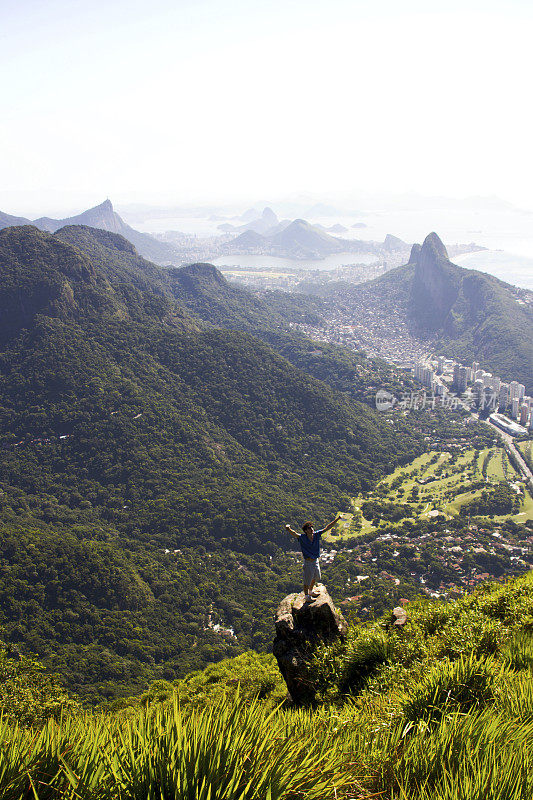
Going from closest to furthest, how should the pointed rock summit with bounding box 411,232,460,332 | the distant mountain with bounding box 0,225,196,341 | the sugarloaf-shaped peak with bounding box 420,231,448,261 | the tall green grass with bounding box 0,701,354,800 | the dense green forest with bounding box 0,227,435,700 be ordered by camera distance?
the tall green grass with bounding box 0,701,354,800, the dense green forest with bounding box 0,227,435,700, the distant mountain with bounding box 0,225,196,341, the pointed rock summit with bounding box 411,232,460,332, the sugarloaf-shaped peak with bounding box 420,231,448,261

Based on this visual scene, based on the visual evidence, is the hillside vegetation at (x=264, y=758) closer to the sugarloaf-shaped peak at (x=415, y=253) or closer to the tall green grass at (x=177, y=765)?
the tall green grass at (x=177, y=765)

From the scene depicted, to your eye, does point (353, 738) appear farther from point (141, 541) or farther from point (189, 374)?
point (189, 374)

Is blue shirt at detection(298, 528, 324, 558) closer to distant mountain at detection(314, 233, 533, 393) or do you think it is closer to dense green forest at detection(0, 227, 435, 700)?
dense green forest at detection(0, 227, 435, 700)

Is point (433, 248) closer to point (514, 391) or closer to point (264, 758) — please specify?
point (514, 391)

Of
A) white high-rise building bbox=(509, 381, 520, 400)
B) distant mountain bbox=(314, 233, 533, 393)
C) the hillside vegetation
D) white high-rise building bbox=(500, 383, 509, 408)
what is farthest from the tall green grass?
distant mountain bbox=(314, 233, 533, 393)

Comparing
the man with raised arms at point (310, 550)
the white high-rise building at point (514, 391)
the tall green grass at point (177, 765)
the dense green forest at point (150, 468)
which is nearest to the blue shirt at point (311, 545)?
the man with raised arms at point (310, 550)

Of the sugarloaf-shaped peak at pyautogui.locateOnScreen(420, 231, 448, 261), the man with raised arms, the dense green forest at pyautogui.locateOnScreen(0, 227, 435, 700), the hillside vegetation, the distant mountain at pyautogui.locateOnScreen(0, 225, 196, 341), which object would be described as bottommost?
the dense green forest at pyautogui.locateOnScreen(0, 227, 435, 700)

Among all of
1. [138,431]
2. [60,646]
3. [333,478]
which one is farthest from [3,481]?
[333,478]
